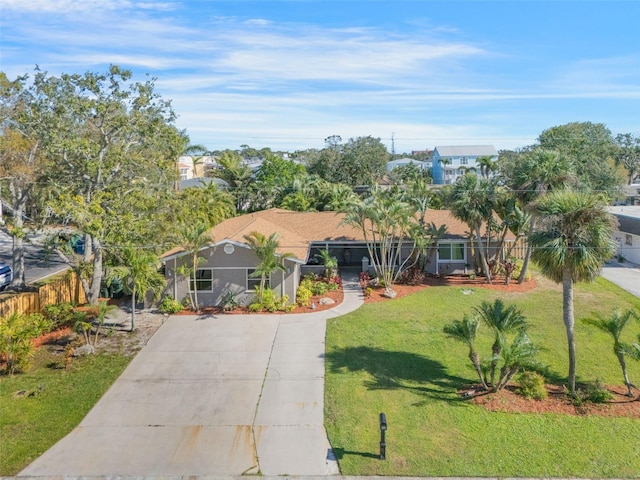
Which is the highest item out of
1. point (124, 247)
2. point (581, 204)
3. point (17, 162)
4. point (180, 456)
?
point (17, 162)

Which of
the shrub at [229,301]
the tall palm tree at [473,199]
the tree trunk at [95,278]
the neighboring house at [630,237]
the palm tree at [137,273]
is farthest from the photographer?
the neighboring house at [630,237]

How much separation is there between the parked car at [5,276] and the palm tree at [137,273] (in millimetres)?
7842

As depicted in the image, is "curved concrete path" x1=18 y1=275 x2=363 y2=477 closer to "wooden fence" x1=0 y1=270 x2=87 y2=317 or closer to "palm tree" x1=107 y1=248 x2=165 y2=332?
"palm tree" x1=107 y1=248 x2=165 y2=332

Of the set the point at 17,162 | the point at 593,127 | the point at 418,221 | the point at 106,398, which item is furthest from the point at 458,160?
the point at 106,398

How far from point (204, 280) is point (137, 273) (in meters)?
3.32

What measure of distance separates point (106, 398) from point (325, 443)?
5880mm

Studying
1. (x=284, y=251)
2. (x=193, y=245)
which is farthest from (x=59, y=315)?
(x=284, y=251)

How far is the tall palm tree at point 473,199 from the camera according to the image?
2136cm

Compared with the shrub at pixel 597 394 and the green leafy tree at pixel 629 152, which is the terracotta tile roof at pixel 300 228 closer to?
the shrub at pixel 597 394

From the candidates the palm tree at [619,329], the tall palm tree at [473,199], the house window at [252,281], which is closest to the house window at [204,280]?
the house window at [252,281]

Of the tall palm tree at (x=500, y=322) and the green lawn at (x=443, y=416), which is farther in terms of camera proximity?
the tall palm tree at (x=500, y=322)

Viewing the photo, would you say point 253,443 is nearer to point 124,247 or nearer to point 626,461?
point 626,461

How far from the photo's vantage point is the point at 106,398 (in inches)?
492

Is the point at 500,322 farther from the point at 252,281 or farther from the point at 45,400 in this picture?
the point at 45,400
